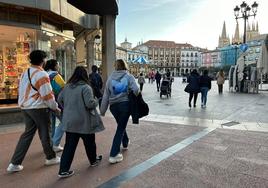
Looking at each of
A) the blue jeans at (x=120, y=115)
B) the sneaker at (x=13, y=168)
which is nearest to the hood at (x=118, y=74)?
the blue jeans at (x=120, y=115)

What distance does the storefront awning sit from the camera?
14721 mm

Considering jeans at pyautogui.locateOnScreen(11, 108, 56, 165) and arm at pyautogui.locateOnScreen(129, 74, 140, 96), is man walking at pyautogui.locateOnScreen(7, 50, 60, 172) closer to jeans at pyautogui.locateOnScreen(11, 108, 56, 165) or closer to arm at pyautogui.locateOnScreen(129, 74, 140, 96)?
jeans at pyautogui.locateOnScreen(11, 108, 56, 165)

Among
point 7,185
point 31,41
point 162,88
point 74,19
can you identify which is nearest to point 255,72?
point 162,88

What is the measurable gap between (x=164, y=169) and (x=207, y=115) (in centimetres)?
590

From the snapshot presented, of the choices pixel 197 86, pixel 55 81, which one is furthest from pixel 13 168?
pixel 197 86

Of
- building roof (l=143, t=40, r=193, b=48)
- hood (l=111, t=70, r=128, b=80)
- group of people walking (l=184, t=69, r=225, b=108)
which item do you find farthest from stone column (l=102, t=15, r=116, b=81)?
building roof (l=143, t=40, r=193, b=48)

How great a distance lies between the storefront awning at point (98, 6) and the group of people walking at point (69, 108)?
10673 millimetres

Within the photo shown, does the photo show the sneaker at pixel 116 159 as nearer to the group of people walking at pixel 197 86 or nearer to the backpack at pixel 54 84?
the backpack at pixel 54 84

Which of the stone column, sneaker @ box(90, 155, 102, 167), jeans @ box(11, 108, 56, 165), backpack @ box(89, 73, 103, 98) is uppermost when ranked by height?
the stone column

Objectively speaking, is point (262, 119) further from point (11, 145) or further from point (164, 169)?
point (11, 145)

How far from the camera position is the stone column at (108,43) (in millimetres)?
16484

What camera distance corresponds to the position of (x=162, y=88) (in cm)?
1666

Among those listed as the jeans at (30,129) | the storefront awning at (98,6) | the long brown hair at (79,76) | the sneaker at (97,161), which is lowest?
the sneaker at (97,161)

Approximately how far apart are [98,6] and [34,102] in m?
11.9
